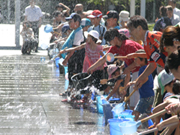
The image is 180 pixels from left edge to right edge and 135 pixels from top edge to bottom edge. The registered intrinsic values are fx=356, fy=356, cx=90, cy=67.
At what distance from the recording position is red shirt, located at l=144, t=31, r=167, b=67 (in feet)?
14.5

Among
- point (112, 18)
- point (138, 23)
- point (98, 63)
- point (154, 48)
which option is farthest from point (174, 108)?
point (112, 18)

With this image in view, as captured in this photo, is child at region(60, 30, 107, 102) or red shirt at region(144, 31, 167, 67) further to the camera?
child at region(60, 30, 107, 102)

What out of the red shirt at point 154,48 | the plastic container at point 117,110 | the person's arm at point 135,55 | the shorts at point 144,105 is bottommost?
the plastic container at point 117,110

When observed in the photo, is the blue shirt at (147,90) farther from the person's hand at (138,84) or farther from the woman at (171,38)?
the woman at (171,38)

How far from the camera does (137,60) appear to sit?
5.39 meters

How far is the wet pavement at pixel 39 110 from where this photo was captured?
17.3 ft

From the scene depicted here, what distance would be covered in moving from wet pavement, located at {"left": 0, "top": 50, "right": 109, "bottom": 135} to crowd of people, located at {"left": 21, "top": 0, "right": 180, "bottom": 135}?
580mm

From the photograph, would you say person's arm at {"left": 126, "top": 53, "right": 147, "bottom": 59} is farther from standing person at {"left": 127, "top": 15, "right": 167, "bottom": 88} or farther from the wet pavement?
the wet pavement

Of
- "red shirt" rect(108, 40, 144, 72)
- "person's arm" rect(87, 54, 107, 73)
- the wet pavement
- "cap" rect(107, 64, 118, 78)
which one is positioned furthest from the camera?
"cap" rect(107, 64, 118, 78)

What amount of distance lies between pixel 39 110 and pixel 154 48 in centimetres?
277

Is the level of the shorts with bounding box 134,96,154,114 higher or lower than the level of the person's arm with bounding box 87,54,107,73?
lower

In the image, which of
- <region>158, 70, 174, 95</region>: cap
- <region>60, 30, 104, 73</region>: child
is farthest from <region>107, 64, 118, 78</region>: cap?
<region>158, 70, 174, 95</region>: cap

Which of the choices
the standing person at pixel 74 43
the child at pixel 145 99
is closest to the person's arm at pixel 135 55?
the child at pixel 145 99

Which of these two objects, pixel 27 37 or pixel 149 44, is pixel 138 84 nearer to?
pixel 149 44
